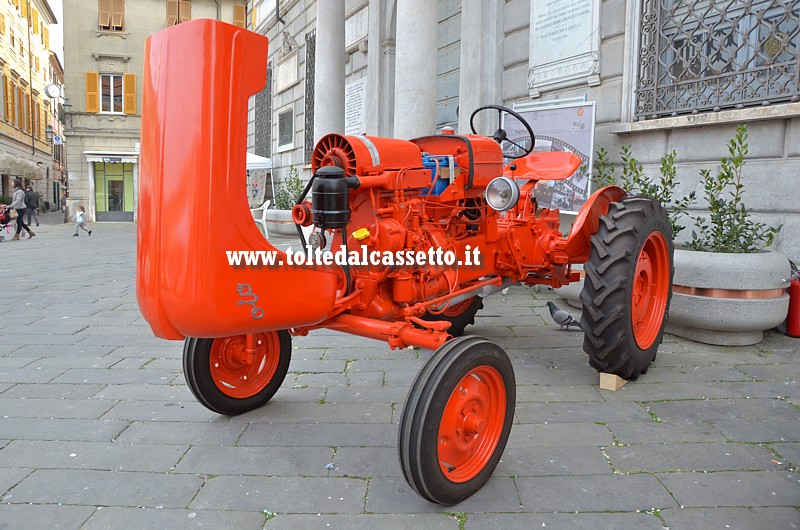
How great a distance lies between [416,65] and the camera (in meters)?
8.13

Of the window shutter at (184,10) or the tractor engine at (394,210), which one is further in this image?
the window shutter at (184,10)

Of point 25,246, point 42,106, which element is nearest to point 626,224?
point 25,246

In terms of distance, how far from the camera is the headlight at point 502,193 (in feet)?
10.6

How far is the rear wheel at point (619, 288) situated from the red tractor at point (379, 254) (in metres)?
0.01

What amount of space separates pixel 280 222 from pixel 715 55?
31.6 ft

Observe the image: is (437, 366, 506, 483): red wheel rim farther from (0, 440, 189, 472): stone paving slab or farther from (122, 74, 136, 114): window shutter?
(122, 74, 136, 114): window shutter

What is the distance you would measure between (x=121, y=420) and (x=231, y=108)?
191 cm

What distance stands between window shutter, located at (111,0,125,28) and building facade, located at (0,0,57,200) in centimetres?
623

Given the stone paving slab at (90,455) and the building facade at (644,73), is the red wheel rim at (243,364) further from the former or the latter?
the building facade at (644,73)

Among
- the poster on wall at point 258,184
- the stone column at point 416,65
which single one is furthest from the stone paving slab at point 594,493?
the poster on wall at point 258,184

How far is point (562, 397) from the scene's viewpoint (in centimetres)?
349

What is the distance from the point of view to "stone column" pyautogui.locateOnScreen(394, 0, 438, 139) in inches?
319

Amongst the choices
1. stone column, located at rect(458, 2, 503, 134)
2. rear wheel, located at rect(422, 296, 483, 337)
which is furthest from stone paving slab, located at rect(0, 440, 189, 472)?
stone column, located at rect(458, 2, 503, 134)

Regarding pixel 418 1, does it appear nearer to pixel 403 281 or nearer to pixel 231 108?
pixel 403 281
